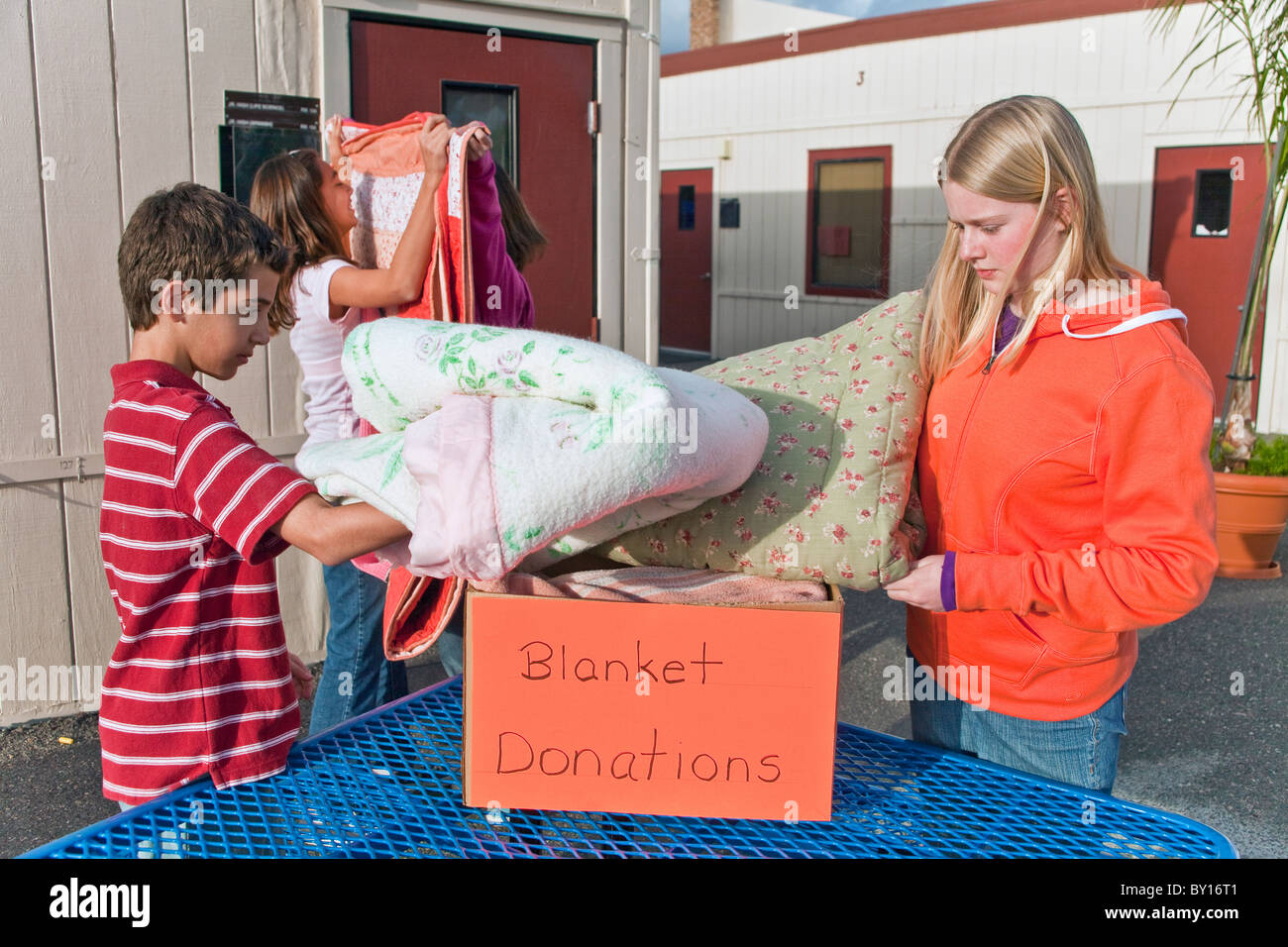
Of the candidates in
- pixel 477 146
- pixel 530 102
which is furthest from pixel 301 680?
pixel 530 102

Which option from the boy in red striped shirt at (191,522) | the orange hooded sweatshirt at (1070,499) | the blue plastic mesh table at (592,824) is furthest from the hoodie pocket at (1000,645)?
the boy in red striped shirt at (191,522)

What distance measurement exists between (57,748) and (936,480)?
3323 mm

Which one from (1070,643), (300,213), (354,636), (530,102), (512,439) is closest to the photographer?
(512,439)

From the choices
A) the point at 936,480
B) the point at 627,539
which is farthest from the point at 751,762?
the point at 936,480

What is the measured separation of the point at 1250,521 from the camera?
5.60 meters

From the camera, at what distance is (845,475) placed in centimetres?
143

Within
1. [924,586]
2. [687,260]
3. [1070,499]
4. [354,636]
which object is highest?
[687,260]

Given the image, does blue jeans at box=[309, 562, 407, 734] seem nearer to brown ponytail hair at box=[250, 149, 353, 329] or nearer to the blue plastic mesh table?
brown ponytail hair at box=[250, 149, 353, 329]

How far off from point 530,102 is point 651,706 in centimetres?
367

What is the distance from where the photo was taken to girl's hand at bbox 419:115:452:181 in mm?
2012

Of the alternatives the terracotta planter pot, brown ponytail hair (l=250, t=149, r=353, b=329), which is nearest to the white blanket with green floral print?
brown ponytail hair (l=250, t=149, r=353, b=329)

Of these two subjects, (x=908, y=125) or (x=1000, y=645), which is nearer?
(x=1000, y=645)

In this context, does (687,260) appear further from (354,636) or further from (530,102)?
(354,636)
